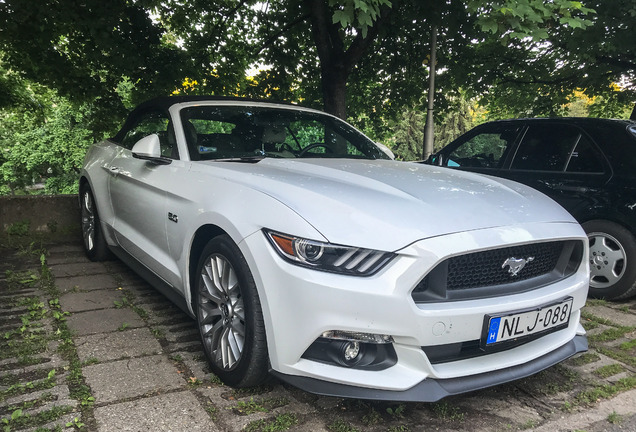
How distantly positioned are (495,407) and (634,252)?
237 cm

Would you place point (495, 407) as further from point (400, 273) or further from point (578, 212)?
point (578, 212)

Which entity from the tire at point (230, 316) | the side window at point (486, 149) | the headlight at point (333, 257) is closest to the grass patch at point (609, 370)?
the headlight at point (333, 257)

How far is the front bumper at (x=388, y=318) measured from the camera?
1948 millimetres

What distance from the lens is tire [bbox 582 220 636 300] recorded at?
397cm

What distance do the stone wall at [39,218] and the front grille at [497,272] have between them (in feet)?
16.5

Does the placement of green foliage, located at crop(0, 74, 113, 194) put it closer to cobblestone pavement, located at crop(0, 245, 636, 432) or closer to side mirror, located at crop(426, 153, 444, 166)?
side mirror, located at crop(426, 153, 444, 166)

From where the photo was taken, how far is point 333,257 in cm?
203

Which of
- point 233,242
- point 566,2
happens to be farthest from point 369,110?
point 233,242

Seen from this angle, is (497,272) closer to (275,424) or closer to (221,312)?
(275,424)

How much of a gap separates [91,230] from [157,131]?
1752 millimetres

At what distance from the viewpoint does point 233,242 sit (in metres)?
2.37

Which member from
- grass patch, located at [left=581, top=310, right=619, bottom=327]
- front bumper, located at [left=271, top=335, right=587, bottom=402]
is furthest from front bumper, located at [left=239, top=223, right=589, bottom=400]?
grass patch, located at [left=581, top=310, right=619, bottom=327]

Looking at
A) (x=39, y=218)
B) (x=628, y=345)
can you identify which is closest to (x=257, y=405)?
(x=628, y=345)

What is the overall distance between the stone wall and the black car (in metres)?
4.87
